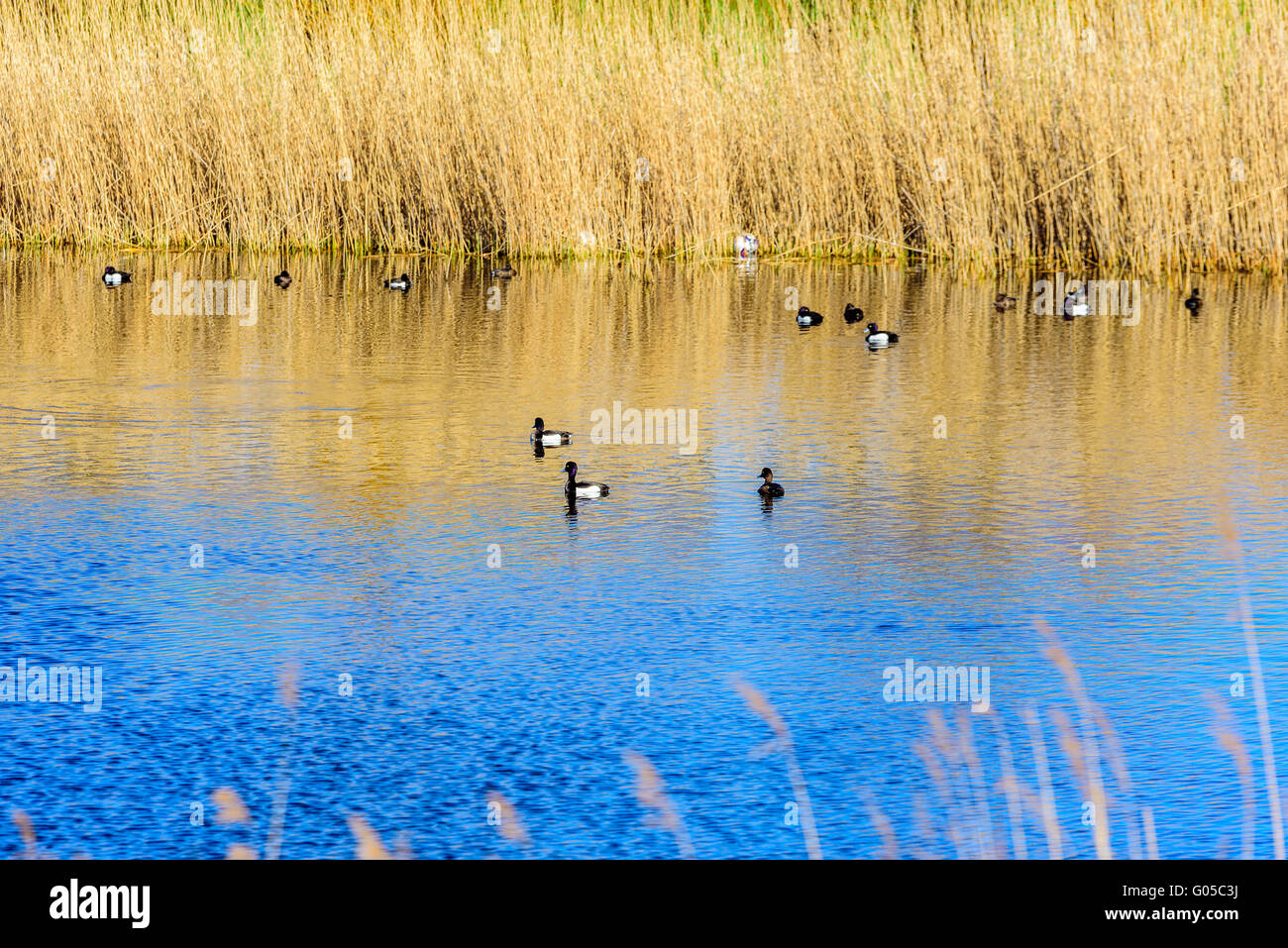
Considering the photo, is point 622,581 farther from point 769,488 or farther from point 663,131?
point 663,131

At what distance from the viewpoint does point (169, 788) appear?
5215mm

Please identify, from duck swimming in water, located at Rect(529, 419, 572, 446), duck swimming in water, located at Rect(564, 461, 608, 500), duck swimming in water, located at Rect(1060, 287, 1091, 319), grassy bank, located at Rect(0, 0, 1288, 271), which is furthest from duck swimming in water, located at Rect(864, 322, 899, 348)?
duck swimming in water, located at Rect(564, 461, 608, 500)

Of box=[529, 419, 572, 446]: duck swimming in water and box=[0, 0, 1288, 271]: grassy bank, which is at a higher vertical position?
box=[0, 0, 1288, 271]: grassy bank

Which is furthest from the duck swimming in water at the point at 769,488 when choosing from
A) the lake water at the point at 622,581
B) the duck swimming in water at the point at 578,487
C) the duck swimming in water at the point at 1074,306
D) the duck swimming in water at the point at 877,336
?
the duck swimming in water at the point at 1074,306

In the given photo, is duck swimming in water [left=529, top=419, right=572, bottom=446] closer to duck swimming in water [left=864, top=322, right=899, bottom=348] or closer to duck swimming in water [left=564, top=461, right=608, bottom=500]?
duck swimming in water [left=564, top=461, right=608, bottom=500]

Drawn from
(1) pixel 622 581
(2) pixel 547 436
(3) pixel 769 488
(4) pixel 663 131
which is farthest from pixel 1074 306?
(1) pixel 622 581

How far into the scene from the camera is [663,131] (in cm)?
1802

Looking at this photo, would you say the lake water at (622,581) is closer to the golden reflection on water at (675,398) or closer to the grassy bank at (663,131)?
the golden reflection on water at (675,398)

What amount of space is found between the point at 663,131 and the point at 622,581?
36.6 feet

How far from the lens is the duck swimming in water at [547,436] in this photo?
970cm

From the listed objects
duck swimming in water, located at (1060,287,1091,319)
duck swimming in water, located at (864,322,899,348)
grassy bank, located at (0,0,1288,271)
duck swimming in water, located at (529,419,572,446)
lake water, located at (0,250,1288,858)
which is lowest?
lake water, located at (0,250,1288,858)

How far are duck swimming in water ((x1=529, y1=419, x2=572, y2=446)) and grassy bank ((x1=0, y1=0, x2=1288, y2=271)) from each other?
8.45m

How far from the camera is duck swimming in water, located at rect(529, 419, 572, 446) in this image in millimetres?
9695
